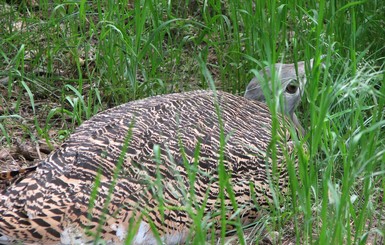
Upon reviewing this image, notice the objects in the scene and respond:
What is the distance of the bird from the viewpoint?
3.48 meters

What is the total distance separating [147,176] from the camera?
10.3ft

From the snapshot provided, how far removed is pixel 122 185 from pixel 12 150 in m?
1.51

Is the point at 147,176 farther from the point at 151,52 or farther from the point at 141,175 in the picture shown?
the point at 151,52

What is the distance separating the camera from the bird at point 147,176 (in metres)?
3.48

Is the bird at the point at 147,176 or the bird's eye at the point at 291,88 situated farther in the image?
the bird's eye at the point at 291,88

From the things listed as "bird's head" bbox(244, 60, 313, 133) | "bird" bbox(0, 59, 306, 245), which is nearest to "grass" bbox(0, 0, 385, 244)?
"bird's head" bbox(244, 60, 313, 133)

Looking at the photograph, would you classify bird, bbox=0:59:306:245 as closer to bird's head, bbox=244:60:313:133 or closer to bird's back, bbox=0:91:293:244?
bird's back, bbox=0:91:293:244

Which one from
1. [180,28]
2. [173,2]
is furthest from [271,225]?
[173,2]

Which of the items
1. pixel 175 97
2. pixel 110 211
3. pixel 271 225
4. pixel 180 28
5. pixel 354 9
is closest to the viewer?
pixel 110 211

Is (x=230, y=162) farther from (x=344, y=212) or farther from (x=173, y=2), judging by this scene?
(x=173, y=2)

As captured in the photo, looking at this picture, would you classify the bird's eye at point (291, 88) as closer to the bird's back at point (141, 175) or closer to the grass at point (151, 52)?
the grass at point (151, 52)

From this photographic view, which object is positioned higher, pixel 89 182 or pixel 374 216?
pixel 89 182

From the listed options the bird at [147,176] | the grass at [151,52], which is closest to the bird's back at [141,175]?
the bird at [147,176]

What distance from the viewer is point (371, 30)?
5062mm
